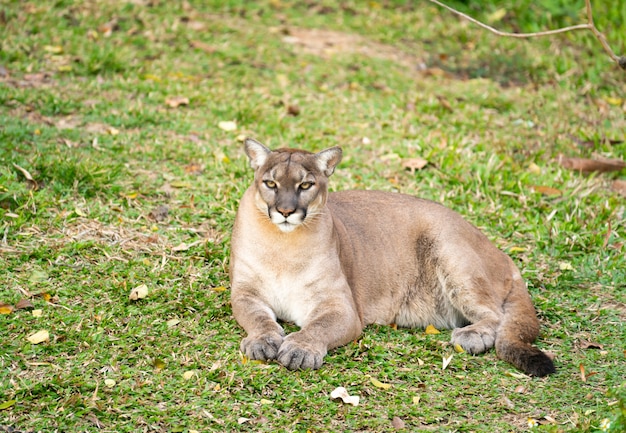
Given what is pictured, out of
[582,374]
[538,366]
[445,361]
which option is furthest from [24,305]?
[582,374]

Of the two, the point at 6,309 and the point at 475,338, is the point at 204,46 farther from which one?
the point at 475,338

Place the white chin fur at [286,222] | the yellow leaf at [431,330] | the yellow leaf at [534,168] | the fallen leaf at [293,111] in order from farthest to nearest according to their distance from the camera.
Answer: the fallen leaf at [293,111]
the yellow leaf at [534,168]
the yellow leaf at [431,330]
the white chin fur at [286,222]

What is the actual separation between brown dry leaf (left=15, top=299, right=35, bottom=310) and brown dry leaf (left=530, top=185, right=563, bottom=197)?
192 inches

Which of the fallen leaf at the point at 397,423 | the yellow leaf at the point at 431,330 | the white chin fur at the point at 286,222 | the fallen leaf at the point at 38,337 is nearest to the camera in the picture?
the fallen leaf at the point at 397,423

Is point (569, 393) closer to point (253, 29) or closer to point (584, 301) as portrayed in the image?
point (584, 301)

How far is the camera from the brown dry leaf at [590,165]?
8.73 metres

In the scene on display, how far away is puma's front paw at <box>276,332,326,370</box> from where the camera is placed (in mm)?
5062

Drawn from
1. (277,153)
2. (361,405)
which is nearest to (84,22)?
(277,153)

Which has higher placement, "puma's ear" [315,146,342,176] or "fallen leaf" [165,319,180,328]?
"puma's ear" [315,146,342,176]

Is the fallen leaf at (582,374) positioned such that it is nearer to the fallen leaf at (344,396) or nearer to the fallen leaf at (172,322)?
the fallen leaf at (344,396)

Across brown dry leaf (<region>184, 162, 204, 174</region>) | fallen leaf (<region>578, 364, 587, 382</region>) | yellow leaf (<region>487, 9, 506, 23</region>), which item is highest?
yellow leaf (<region>487, 9, 506, 23</region>)

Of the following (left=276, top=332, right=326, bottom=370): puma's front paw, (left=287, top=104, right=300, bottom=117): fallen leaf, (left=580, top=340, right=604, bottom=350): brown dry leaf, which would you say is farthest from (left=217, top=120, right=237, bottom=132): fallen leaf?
(left=580, top=340, right=604, bottom=350): brown dry leaf

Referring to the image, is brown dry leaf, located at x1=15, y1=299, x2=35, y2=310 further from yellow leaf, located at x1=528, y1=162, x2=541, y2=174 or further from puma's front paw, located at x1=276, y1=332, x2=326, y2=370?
yellow leaf, located at x1=528, y1=162, x2=541, y2=174

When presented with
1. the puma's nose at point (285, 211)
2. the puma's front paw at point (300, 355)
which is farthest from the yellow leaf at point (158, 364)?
the puma's nose at point (285, 211)
